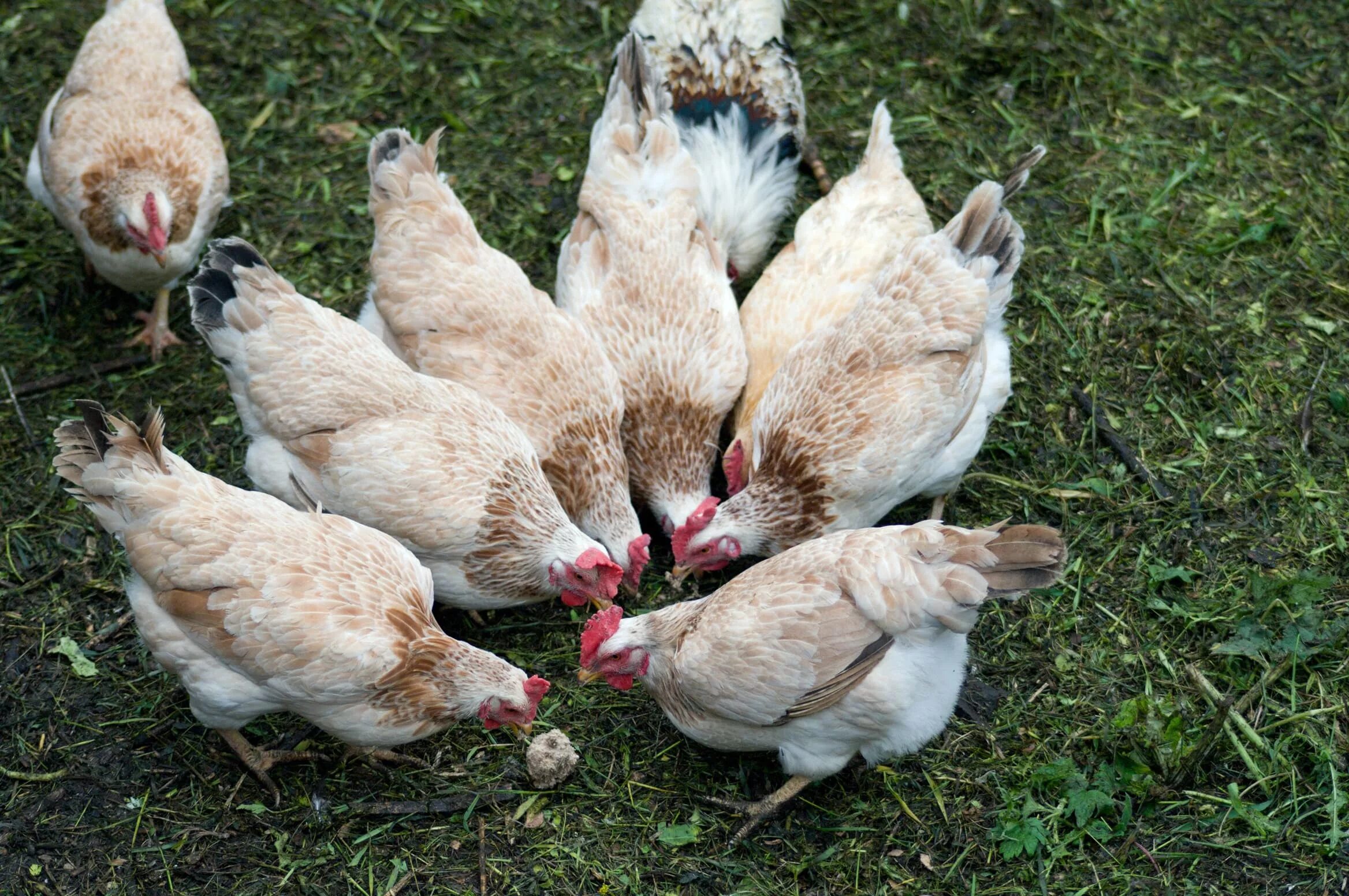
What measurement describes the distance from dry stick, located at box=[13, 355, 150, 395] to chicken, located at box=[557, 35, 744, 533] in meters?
2.01

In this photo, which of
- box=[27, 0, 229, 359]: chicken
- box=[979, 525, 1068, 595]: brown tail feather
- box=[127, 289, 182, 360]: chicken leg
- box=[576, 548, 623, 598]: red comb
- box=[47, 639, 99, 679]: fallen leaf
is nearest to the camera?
box=[979, 525, 1068, 595]: brown tail feather

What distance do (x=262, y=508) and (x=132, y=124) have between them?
2.31 metres

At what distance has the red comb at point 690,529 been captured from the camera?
4285mm

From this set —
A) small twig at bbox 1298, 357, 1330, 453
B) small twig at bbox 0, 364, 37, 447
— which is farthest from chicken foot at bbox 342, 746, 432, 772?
small twig at bbox 1298, 357, 1330, 453

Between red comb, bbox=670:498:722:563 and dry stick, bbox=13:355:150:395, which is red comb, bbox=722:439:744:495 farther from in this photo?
dry stick, bbox=13:355:150:395

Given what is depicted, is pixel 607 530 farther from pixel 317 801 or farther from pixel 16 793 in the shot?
pixel 16 793

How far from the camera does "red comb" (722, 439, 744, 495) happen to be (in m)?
4.62

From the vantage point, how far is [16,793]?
391 cm

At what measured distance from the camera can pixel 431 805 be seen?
3865mm

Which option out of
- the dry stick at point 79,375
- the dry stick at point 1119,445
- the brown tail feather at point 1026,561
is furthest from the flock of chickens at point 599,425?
the dry stick at point 1119,445

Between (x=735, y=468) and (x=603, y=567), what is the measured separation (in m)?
0.80

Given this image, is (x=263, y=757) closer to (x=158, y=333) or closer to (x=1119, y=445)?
(x=158, y=333)

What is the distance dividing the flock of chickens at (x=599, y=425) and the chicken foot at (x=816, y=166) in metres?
0.35

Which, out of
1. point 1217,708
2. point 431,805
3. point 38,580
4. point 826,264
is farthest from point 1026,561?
point 38,580
